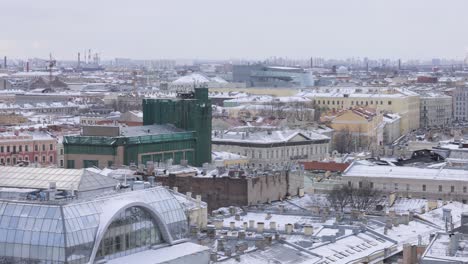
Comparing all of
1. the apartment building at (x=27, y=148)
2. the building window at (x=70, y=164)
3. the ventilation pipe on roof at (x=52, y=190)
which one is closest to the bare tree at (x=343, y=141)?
the apartment building at (x=27, y=148)

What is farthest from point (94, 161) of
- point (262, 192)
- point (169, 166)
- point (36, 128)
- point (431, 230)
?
point (36, 128)

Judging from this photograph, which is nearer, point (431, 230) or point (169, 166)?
point (431, 230)

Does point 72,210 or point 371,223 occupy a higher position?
point 72,210

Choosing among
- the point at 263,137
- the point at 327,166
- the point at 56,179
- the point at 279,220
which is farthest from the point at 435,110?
the point at 56,179

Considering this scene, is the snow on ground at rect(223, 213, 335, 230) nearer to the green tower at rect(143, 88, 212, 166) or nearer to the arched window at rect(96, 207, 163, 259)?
the arched window at rect(96, 207, 163, 259)

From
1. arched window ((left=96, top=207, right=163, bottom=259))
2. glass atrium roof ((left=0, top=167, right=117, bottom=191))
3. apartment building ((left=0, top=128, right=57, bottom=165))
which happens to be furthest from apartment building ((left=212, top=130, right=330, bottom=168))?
arched window ((left=96, top=207, right=163, bottom=259))

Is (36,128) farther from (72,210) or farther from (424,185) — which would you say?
(72,210)

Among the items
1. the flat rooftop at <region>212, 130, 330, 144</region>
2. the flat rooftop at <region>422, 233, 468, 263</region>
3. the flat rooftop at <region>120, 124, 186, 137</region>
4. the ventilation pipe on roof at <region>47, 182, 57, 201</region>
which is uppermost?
the ventilation pipe on roof at <region>47, 182, 57, 201</region>
